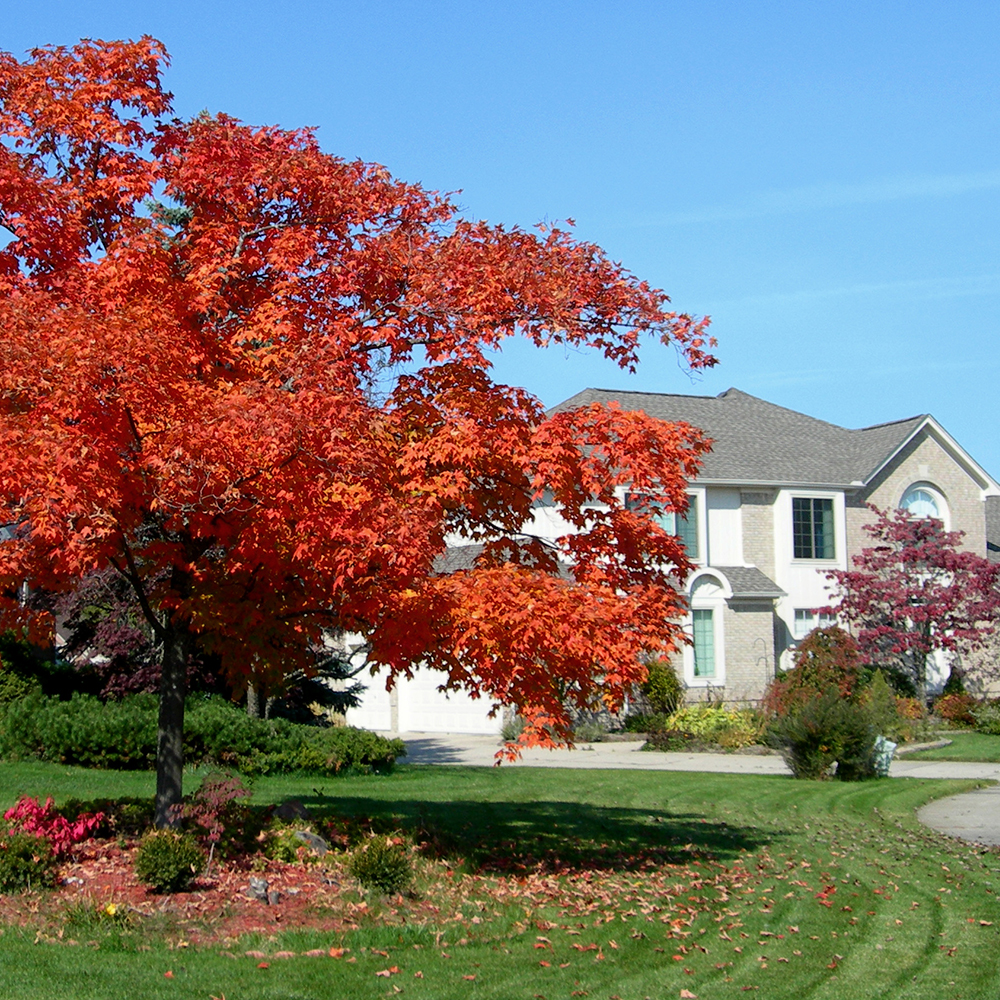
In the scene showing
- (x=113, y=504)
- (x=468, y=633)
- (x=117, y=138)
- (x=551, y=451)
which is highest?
(x=117, y=138)

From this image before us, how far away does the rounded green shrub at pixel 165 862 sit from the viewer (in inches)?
337

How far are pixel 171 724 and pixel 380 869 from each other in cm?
226

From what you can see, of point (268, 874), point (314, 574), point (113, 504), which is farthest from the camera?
point (268, 874)

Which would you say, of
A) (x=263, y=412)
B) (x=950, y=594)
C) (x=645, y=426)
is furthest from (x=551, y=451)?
(x=950, y=594)

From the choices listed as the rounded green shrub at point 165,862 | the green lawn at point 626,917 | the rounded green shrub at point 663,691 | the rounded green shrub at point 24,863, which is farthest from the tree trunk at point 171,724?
the rounded green shrub at point 663,691

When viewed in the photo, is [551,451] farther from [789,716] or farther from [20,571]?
[789,716]

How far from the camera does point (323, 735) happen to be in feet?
60.0

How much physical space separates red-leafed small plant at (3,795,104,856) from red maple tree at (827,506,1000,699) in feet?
75.1

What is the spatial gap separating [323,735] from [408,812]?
4.57 metres

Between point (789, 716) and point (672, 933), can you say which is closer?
point (672, 933)

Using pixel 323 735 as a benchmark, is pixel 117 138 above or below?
above

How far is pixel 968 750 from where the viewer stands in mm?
24016

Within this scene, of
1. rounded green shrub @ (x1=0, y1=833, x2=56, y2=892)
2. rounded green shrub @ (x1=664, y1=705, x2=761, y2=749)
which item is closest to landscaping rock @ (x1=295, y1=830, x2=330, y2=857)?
rounded green shrub @ (x1=0, y1=833, x2=56, y2=892)

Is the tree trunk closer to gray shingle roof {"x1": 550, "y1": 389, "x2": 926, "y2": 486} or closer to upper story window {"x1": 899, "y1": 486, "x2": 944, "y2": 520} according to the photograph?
gray shingle roof {"x1": 550, "y1": 389, "x2": 926, "y2": 486}
